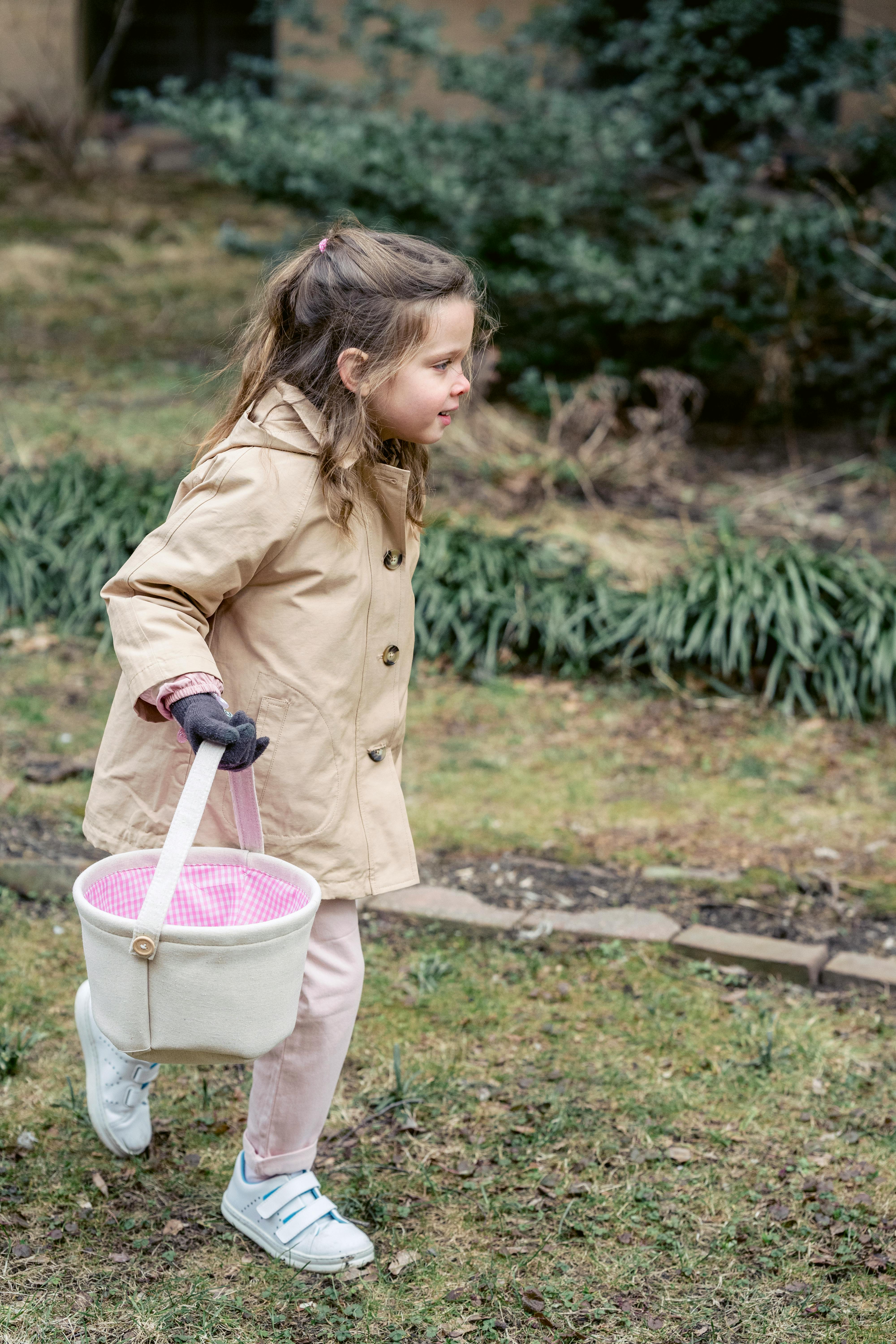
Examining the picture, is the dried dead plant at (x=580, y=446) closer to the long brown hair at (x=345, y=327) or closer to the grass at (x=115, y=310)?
the grass at (x=115, y=310)

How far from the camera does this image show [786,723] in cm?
484

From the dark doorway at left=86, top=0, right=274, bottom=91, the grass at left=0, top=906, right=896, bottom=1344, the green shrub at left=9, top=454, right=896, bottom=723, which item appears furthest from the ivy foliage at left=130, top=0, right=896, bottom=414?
the dark doorway at left=86, top=0, right=274, bottom=91

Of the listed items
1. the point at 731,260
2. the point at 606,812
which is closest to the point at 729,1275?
the point at 606,812

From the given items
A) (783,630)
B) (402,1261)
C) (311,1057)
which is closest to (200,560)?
(311,1057)

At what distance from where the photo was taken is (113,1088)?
2.33 m

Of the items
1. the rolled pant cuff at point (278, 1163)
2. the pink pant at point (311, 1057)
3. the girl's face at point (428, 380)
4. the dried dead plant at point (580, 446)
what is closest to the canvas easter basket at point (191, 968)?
the pink pant at point (311, 1057)

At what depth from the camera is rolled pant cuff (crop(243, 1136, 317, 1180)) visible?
219 cm

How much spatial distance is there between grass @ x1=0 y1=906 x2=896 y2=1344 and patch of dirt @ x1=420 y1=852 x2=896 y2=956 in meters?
0.33

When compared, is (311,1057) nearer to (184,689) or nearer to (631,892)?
(184,689)

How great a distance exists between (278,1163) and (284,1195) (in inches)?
2.2

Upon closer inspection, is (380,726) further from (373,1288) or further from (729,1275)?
(729,1275)

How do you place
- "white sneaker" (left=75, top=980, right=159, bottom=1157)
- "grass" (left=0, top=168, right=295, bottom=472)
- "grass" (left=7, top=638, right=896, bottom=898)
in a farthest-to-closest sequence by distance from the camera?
"grass" (left=0, top=168, right=295, bottom=472)
"grass" (left=7, top=638, right=896, bottom=898)
"white sneaker" (left=75, top=980, right=159, bottom=1157)

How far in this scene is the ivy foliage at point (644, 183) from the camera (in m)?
7.10

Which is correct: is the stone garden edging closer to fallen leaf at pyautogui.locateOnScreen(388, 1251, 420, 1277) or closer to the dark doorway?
fallen leaf at pyautogui.locateOnScreen(388, 1251, 420, 1277)
